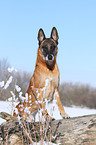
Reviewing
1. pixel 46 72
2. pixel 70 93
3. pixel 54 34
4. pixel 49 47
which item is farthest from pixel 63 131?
pixel 70 93

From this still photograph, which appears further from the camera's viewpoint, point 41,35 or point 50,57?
point 41,35

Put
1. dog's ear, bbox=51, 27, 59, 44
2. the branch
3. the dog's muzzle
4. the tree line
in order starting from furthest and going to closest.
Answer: the tree line
dog's ear, bbox=51, 27, 59, 44
the dog's muzzle
the branch

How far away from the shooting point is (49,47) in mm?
4848

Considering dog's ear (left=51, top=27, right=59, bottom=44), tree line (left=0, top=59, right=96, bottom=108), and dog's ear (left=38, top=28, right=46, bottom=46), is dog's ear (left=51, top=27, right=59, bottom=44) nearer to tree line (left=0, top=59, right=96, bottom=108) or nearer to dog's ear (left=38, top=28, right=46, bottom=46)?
dog's ear (left=38, top=28, right=46, bottom=46)

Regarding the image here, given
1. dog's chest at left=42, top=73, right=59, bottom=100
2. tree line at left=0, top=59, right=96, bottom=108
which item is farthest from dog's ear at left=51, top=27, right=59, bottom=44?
tree line at left=0, top=59, right=96, bottom=108

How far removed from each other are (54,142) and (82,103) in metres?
12.6

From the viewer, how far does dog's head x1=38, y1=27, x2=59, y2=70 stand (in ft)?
15.8

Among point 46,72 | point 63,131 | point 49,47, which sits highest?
point 49,47

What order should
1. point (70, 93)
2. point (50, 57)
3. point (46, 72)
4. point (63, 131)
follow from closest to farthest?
point (63, 131) < point (50, 57) < point (46, 72) < point (70, 93)

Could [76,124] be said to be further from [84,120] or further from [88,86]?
[88,86]

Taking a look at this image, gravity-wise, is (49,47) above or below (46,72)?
above

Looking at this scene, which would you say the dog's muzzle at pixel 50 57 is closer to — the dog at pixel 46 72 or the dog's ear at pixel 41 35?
the dog at pixel 46 72

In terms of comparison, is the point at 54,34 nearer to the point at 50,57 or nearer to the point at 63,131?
the point at 50,57

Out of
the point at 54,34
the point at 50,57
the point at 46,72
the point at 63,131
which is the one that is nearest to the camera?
the point at 63,131
